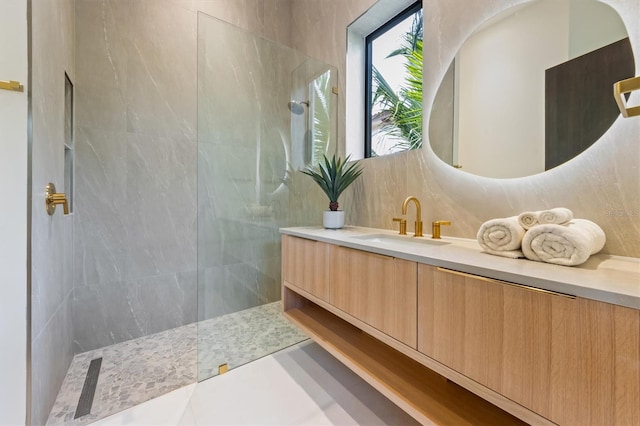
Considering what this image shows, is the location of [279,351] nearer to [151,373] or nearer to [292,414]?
[292,414]

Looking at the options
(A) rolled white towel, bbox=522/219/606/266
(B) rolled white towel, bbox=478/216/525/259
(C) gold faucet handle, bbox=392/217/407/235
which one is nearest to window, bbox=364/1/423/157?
(C) gold faucet handle, bbox=392/217/407/235

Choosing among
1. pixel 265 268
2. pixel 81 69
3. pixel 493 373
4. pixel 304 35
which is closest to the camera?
pixel 493 373

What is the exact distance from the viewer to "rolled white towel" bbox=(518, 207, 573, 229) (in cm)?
84

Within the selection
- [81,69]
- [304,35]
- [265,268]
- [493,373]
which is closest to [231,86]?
[81,69]

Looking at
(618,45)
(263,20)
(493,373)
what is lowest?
(493,373)

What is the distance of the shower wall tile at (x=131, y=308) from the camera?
179 centimetres

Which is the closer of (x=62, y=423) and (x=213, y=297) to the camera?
(x=62, y=423)

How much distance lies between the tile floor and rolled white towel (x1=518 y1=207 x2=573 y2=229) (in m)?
1.04

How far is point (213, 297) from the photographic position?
1.75 m

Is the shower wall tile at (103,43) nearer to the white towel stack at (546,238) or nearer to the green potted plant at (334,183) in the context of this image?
the green potted plant at (334,183)

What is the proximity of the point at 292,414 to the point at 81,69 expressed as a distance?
248cm

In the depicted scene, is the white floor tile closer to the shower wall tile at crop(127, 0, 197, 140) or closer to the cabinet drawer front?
the cabinet drawer front

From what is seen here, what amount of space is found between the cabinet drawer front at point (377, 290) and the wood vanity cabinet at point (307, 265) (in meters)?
0.08
